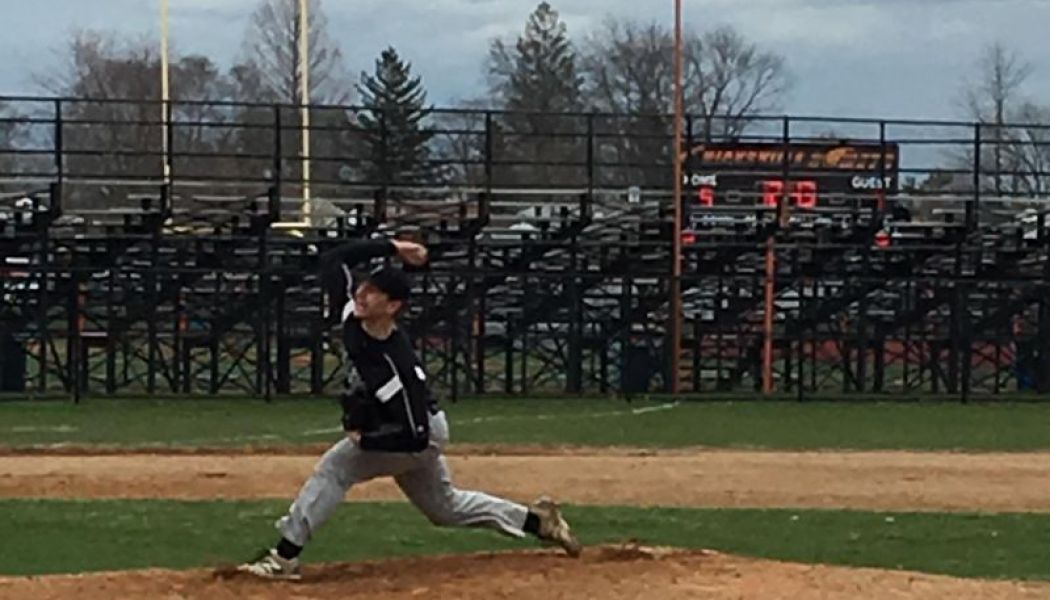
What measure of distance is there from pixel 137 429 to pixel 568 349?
33.8ft

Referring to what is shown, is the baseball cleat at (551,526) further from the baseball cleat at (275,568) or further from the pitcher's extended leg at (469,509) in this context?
the baseball cleat at (275,568)

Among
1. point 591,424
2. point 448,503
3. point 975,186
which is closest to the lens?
point 448,503

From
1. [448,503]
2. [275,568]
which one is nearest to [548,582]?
[448,503]

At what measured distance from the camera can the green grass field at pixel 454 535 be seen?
12.7 meters

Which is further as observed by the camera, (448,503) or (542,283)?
(542,283)

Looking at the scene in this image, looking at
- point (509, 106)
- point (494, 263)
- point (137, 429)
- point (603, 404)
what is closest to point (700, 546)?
point (137, 429)

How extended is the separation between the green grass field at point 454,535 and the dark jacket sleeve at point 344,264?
2272 millimetres

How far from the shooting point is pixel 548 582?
10.5 meters

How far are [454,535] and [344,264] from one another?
3917 mm

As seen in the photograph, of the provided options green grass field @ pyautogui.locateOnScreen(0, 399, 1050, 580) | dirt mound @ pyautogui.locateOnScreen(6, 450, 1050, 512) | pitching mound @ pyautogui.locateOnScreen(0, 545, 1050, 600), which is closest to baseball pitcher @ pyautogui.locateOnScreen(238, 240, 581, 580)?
pitching mound @ pyautogui.locateOnScreen(0, 545, 1050, 600)

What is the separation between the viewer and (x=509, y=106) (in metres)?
74.6

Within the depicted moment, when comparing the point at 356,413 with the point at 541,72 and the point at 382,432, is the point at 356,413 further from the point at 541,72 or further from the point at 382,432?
the point at 541,72

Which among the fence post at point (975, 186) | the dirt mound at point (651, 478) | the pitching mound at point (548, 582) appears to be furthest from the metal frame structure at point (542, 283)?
the pitching mound at point (548, 582)

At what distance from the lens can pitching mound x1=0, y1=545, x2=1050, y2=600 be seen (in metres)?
10.3
